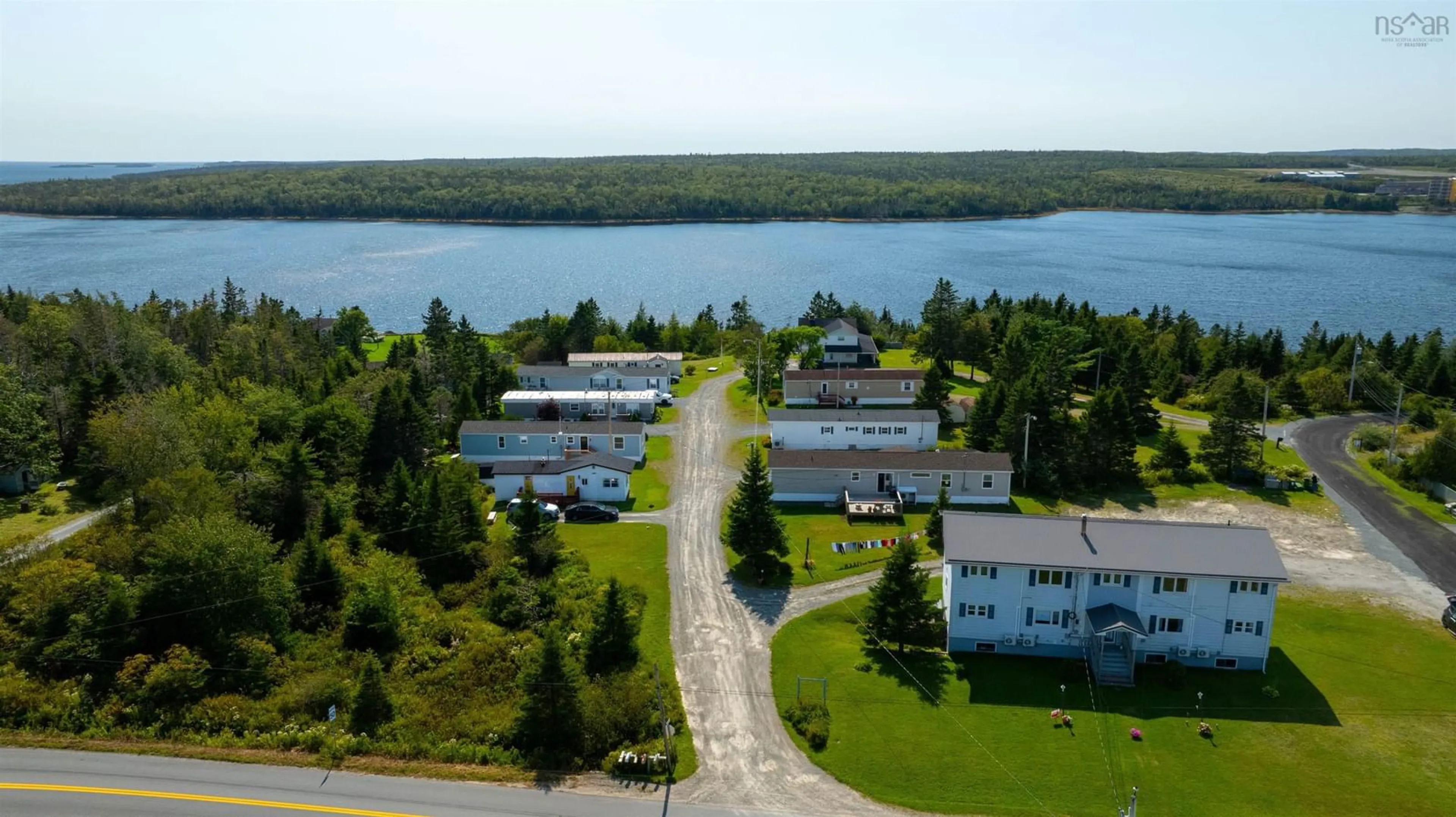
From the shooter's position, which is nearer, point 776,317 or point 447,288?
point 776,317

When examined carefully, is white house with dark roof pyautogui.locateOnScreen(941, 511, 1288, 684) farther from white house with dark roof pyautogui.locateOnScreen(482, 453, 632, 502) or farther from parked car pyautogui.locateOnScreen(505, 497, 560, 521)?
white house with dark roof pyautogui.locateOnScreen(482, 453, 632, 502)

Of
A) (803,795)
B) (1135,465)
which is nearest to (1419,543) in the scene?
(1135,465)

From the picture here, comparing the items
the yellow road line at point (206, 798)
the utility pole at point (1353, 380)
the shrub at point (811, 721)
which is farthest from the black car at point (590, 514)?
the utility pole at point (1353, 380)

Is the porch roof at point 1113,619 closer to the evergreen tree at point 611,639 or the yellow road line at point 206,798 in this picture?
the evergreen tree at point 611,639

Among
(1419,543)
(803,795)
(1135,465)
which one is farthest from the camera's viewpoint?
(1135,465)

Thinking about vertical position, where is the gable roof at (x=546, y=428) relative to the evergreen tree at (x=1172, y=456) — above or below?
above

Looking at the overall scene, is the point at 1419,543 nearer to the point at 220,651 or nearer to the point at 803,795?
the point at 803,795

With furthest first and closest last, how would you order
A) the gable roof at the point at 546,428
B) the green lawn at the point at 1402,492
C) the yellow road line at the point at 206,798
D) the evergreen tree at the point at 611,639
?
the gable roof at the point at 546,428 < the green lawn at the point at 1402,492 < the evergreen tree at the point at 611,639 < the yellow road line at the point at 206,798
